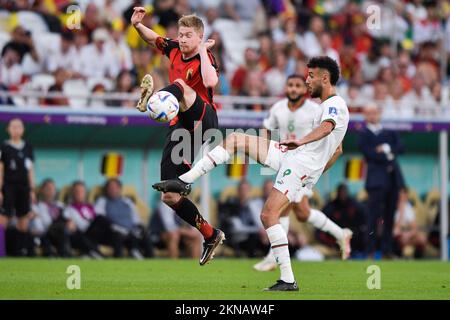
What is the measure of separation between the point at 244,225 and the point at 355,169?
3.83m

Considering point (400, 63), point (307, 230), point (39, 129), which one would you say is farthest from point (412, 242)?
point (39, 129)

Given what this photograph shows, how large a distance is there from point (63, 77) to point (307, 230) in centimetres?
625

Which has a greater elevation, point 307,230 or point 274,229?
point 274,229

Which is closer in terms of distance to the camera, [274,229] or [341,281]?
[274,229]

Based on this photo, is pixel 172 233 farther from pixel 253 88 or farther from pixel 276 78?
pixel 276 78

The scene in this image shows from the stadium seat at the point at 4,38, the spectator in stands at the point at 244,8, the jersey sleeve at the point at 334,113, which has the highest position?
the spectator in stands at the point at 244,8

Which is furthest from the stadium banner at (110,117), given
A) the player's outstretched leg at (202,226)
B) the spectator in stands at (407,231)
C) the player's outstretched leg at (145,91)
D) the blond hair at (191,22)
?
the blond hair at (191,22)

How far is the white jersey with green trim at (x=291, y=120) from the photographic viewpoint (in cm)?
1445

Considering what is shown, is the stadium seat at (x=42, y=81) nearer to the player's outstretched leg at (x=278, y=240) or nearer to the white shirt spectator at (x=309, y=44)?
the white shirt spectator at (x=309, y=44)

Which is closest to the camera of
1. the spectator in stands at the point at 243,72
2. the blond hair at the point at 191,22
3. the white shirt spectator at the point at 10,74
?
the blond hair at the point at 191,22

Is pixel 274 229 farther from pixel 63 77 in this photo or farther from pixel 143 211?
pixel 143 211

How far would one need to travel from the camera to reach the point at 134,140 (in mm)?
20922

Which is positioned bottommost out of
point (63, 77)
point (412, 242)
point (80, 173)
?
point (412, 242)

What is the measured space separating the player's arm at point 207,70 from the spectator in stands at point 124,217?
8.58 m
